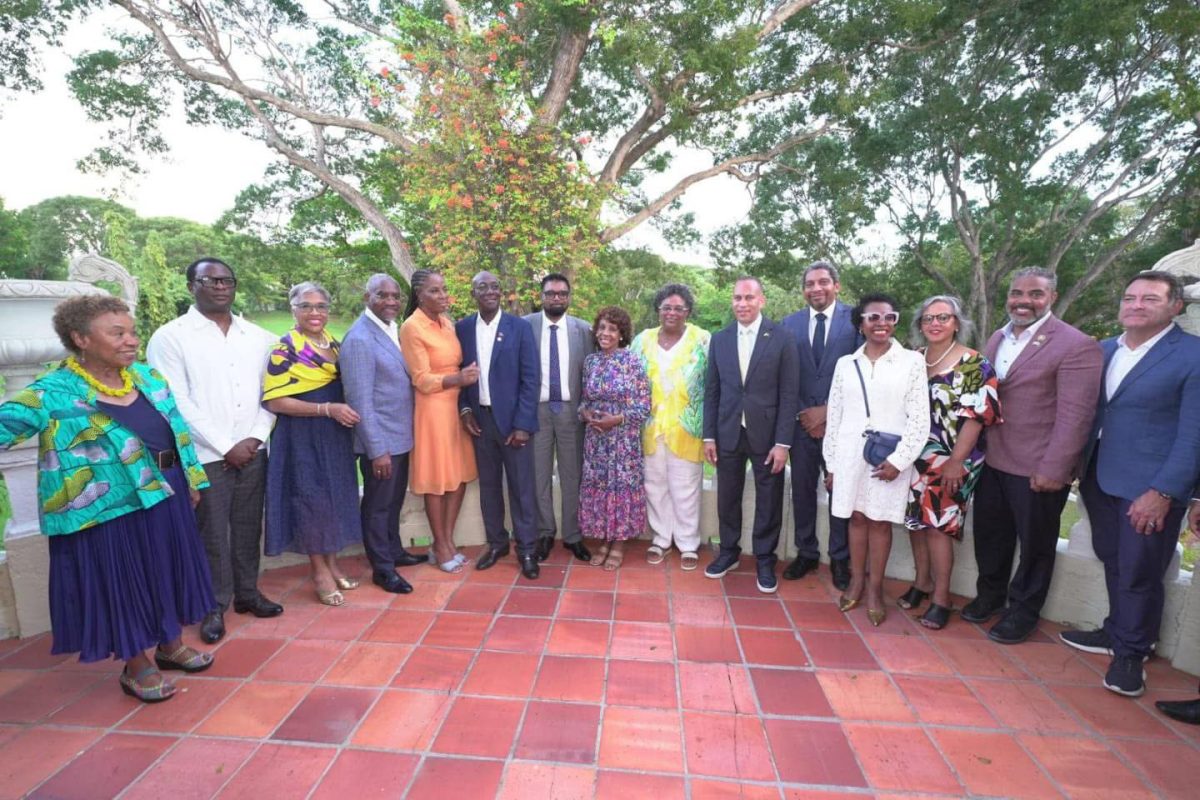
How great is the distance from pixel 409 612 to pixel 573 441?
4.42 ft

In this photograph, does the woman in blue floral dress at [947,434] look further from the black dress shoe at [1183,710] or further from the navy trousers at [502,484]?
the navy trousers at [502,484]

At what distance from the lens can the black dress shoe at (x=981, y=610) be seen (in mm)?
3027

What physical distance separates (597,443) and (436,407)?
0.99m

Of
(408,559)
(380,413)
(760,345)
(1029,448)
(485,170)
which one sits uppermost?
(485,170)

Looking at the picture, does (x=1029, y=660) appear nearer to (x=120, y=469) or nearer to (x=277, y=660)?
(x=277, y=660)

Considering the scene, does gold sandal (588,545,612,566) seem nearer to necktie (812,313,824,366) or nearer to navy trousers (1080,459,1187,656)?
necktie (812,313,824,366)

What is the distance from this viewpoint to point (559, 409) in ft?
11.8

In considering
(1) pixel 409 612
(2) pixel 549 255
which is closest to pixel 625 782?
(1) pixel 409 612

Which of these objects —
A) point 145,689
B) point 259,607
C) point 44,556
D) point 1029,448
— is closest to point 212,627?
point 259,607

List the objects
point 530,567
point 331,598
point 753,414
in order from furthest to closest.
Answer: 1. point 530,567
2. point 753,414
3. point 331,598

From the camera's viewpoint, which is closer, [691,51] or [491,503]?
[491,503]

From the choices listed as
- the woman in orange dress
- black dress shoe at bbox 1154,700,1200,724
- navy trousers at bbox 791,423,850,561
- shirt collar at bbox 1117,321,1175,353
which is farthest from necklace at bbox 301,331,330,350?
black dress shoe at bbox 1154,700,1200,724

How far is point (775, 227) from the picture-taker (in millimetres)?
12992

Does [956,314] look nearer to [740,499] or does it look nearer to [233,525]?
[740,499]
